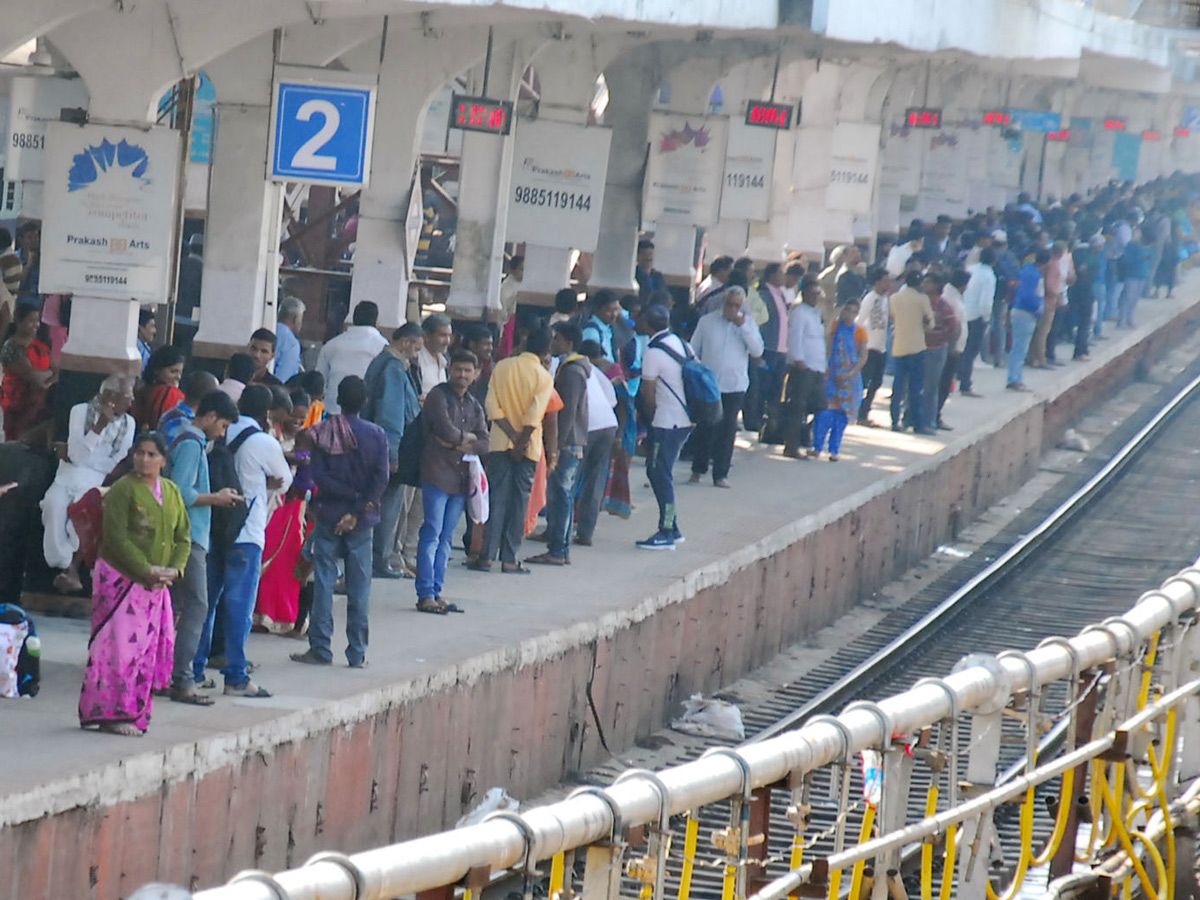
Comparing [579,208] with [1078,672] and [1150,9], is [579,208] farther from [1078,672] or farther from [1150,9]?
[1150,9]

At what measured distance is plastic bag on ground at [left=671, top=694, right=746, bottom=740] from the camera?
14.0 meters

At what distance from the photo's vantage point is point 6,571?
36.5 feet

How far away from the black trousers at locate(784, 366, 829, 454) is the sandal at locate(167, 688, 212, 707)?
9968mm

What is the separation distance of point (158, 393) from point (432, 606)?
2.13 meters

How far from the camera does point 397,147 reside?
16359 millimetres

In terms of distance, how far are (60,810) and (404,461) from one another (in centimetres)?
453

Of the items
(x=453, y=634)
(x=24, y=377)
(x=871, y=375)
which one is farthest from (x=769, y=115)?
(x=453, y=634)

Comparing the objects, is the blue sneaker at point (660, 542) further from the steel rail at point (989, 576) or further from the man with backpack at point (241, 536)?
the man with backpack at point (241, 536)

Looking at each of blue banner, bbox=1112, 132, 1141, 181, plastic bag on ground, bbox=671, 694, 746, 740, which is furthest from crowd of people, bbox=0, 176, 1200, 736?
blue banner, bbox=1112, 132, 1141, 181

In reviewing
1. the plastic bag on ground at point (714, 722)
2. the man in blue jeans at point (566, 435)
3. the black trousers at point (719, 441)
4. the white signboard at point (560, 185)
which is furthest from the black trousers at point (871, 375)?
the plastic bag on ground at point (714, 722)

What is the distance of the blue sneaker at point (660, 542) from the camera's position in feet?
50.0

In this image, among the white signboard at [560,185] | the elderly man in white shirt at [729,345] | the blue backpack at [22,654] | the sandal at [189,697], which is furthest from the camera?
the white signboard at [560,185]

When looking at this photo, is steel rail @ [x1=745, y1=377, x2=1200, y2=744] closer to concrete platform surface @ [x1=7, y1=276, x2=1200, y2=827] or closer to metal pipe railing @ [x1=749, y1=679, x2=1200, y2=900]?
concrete platform surface @ [x1=7, y1=276, x2=1200, y2=827]

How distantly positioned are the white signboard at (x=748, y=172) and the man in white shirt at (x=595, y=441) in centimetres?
633
